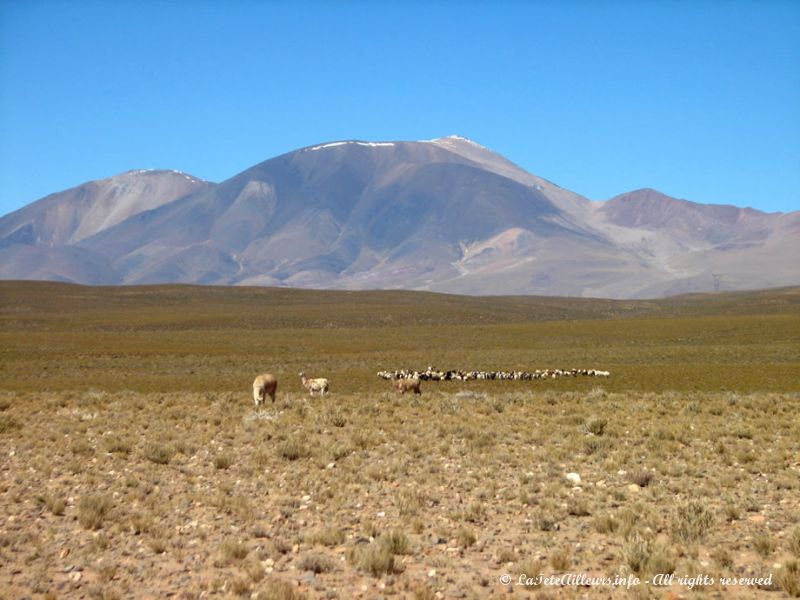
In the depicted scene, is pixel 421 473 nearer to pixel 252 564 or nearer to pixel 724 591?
pixel 252 564

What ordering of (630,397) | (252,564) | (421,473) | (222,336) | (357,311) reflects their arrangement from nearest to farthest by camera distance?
(252,564) < (421,473) < (630,397) < (222,336) < (357,311)

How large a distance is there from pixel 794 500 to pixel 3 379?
3884cm

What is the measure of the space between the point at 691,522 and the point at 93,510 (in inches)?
344

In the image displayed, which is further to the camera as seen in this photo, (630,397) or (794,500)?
(630,397)

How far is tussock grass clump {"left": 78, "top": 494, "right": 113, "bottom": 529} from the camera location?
468 inches

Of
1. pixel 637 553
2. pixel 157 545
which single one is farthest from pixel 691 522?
pixel 157 545

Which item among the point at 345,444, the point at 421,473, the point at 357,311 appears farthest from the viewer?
the point at 357,311

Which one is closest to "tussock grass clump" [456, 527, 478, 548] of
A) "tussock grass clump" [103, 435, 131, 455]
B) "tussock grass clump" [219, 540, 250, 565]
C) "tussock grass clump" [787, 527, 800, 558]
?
"tussock grass clump" [219, 540, 250, 565]

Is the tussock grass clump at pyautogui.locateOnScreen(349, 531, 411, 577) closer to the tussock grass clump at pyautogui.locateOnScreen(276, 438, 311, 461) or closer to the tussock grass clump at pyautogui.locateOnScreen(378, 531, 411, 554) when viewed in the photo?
the tussock grass clump at pyautogui.locateOnScreen(378, 531, 411, 554)

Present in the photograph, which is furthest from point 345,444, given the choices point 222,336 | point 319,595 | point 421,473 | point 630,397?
point 222,336

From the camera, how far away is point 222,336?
6844cm

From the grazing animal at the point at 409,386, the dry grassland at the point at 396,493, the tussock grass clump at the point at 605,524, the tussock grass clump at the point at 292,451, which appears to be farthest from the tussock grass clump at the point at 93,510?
the grazing animal at the point at 409,386

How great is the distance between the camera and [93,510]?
40.0 ft

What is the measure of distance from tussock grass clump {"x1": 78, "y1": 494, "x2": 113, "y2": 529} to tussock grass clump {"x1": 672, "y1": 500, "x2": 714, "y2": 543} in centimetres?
825
